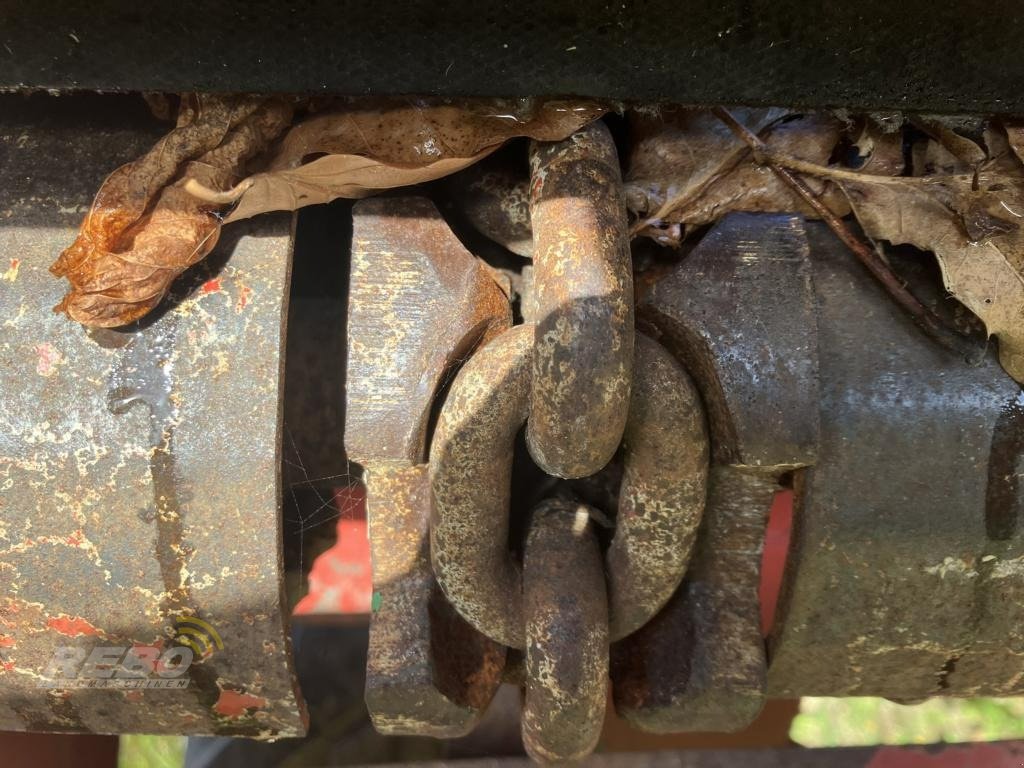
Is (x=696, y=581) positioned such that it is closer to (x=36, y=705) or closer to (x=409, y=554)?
(x=409, y=554)

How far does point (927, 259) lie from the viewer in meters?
1.05

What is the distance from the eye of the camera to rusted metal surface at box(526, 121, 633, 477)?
80cm

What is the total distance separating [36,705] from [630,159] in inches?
43.9

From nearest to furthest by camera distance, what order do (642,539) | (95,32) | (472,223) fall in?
(95,32) → (642,539) → (472,223)

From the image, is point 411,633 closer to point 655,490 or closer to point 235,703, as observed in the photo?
point 235,703

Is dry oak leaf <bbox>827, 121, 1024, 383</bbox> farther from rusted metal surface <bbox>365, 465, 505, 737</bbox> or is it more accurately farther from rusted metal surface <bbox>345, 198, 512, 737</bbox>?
rusted metal surface <bbox>365, 465, 505, 737</bbox>

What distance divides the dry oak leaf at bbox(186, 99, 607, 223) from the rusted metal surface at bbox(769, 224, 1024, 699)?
0.42m

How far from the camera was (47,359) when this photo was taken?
982 millimetres

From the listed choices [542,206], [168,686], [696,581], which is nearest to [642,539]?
[696,581]

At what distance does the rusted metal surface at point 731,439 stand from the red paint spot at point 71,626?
728mm

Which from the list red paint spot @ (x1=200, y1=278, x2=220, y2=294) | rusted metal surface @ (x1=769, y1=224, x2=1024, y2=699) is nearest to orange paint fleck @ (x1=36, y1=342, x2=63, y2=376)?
red paint spot @ (x1=200, y1=278, x2=220, y2=294)

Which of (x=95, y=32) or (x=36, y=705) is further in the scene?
(x=36, y=705)

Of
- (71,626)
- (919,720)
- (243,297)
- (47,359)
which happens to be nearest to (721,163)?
(243,297)

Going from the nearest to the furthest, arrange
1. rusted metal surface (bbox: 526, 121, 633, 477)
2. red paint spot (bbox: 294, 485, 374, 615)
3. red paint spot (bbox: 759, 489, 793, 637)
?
rusted metal surface (bbox: 526, 121, 633, 477) < red paint spot (bbox: 294, 485, 374, 615) < red paint spot (bbox: 759, 489, 793, 637)
